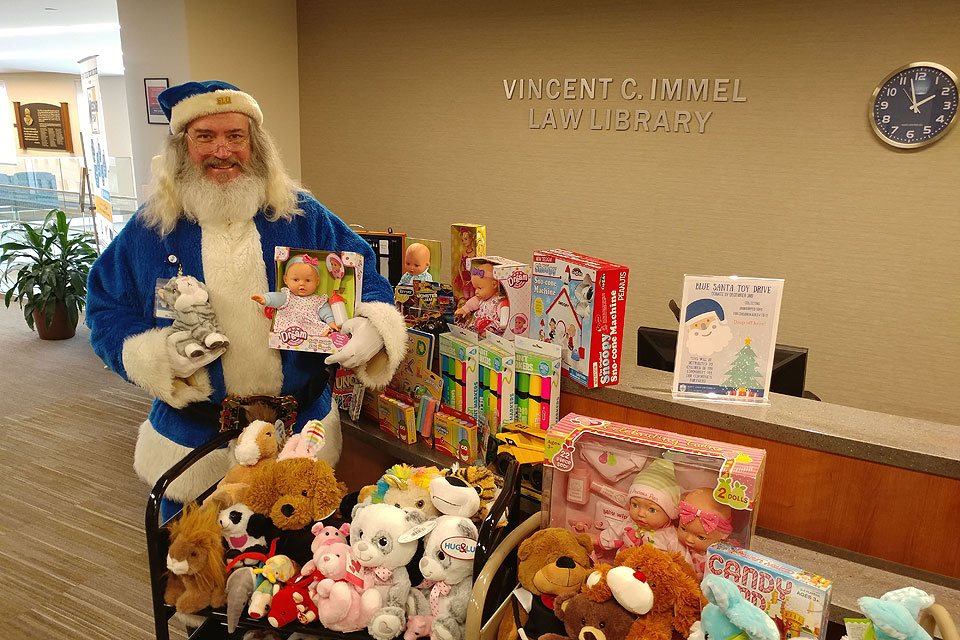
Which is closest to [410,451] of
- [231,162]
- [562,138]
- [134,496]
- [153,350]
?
[153,350]

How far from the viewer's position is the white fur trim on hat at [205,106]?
190 centimetres

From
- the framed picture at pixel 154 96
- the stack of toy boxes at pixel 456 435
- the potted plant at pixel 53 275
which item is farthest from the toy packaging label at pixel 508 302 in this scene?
the potted plant at pixel 53 275

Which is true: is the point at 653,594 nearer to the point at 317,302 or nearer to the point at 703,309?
the point at 703,309

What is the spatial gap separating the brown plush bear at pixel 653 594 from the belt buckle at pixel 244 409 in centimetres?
107

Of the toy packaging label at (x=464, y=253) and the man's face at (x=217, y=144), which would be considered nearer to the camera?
the man's face at (x=217, y=144)

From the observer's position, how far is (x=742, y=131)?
3.51 m

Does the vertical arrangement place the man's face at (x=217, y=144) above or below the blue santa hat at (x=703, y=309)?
above

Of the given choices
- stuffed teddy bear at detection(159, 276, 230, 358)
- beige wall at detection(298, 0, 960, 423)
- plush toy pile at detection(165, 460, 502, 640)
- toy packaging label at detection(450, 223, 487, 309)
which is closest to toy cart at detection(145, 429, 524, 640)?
plush toy pile at detection(165, 460, 502, 640)

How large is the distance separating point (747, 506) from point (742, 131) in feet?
9.04

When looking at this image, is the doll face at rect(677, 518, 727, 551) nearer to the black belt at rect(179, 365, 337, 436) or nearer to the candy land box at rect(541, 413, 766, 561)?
the candy land box at rect(541, 413, 766, 561)

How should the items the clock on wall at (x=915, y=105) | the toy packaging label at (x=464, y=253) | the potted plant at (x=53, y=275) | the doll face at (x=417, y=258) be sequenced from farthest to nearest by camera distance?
the potted plant at (x=53, y=275)
the clock on wall at (x=915, y=105)
the doll face at (x=417, y=258)
the toy packaging label at (x=464, y=253)

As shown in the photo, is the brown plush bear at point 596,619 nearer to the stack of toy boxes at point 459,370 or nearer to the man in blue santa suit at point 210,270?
the stack of toy boxes at point 459,370

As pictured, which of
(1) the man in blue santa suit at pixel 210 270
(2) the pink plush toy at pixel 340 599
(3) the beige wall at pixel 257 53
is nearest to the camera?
(2) the pink plush toy at pixel 340 599

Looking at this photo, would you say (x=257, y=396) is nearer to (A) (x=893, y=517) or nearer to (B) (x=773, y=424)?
(B) (x=773, y=424)
